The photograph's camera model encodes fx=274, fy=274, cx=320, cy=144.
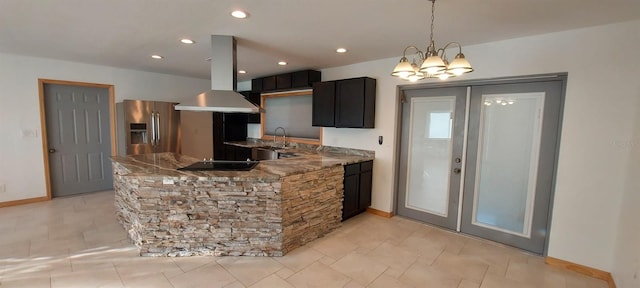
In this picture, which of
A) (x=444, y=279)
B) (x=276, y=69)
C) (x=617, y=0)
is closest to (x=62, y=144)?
(x=276, y=69)

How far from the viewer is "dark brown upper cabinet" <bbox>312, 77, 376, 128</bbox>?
402cm

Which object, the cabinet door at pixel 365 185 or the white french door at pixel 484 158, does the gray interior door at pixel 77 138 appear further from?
the white french door at pixel 484 158

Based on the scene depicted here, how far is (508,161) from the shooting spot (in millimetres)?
3197

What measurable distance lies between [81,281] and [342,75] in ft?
13.1

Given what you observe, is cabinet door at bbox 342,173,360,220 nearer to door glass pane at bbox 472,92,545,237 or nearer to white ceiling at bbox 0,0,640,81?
door glass pane at bbox 472,92,545,237

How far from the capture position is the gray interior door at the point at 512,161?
2.94 metres

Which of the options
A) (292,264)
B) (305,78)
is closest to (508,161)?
(292,264)

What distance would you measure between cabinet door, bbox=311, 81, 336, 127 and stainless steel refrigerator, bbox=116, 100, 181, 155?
2.85m

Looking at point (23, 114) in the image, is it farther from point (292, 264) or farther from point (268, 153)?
point (292, 264)

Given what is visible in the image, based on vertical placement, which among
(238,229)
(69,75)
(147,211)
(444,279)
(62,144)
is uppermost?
(69,75)

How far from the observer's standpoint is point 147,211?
8.83 ft

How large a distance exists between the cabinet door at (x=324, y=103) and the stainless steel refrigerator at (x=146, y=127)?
2845 mm

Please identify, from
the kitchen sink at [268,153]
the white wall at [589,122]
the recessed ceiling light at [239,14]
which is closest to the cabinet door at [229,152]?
the kitchen sink at [268,153]

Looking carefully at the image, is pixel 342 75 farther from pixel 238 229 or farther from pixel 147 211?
pixel 147 211
